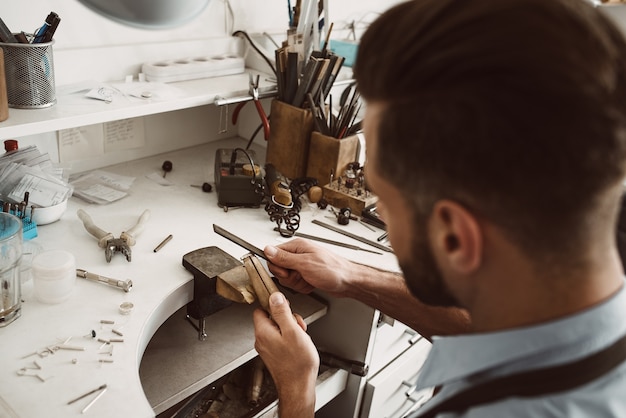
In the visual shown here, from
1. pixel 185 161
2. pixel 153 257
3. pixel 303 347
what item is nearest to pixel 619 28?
pixel 303 347

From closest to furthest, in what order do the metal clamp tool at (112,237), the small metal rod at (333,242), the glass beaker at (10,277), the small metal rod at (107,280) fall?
the glass beaker at (10,277) → the small metal rod at (107,280) → the metal clamp tool at (112,237) → the small metal rod at (333,242)

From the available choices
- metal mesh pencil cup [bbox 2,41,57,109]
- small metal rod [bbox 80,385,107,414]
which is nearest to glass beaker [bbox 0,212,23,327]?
small metal rod [bbox 80,385,107,414]

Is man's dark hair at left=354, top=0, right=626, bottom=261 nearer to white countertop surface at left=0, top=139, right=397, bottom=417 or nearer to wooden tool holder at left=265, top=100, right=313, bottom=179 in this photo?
white countertop surface at left=0, top=139, right=397, bottom=417

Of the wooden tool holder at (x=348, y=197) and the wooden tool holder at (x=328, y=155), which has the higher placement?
the wooden tool holder at (x=328, y=155)

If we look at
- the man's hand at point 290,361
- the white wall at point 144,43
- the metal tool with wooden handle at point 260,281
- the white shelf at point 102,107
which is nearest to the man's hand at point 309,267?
the metal tool with wooden handle at point 260,281

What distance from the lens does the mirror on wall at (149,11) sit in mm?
675

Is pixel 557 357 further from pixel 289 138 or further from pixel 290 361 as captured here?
pixel 289 138

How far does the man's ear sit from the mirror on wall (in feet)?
1.29

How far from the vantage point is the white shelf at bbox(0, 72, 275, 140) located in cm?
129

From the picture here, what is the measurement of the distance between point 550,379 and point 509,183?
23 cm

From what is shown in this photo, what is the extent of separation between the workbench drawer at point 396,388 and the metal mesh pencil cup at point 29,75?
3.53ft

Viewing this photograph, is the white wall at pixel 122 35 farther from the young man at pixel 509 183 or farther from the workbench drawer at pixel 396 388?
the workbench drawer at pixel 396 388

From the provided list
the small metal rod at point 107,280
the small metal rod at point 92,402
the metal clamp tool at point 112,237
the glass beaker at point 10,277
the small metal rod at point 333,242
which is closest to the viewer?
the small metal rod at point 92,402

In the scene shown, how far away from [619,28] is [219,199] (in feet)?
3.64
